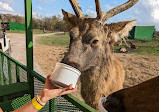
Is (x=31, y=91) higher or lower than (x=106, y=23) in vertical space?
lower

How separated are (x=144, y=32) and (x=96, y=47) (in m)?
33.0

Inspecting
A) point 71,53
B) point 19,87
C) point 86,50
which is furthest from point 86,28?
point 19,87

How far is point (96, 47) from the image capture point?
11.0 ft

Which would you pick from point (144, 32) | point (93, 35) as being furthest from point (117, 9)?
point (144, 32)

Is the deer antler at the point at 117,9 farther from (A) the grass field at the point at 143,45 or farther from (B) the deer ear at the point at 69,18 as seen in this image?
(A) the grass field at the point at 143,45

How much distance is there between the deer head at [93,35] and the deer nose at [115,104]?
1712 mm

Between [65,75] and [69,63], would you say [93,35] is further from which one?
[65,75]

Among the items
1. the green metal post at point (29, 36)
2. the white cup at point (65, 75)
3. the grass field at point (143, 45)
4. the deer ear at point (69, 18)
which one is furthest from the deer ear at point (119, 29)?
the grass field at point (143, 45)

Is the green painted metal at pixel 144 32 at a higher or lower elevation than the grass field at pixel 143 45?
higher

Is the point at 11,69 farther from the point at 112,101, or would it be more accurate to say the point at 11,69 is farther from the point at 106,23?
the point at 112,101

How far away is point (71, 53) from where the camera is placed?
3.02 meters

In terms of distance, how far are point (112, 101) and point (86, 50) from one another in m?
2.12

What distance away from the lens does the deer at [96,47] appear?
3213mm

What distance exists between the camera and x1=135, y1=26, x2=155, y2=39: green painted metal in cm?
3145
